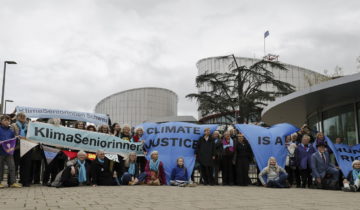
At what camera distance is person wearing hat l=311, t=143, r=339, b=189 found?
10.7 m

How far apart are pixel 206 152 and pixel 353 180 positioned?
4.18m

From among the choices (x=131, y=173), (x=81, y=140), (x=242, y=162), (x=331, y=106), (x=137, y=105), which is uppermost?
(x=137, y=105)

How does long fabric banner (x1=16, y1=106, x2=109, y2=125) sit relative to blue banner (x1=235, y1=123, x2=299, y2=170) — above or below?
above

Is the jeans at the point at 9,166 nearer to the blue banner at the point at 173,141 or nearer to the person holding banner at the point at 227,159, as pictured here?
Answer: the blue banner at the point at 173,141

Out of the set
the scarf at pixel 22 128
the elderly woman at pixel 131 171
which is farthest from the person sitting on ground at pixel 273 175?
the scarf at pixel 22 128

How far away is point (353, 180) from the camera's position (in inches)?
400

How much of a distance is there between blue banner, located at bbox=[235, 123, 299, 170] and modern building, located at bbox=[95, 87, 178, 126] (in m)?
60.8

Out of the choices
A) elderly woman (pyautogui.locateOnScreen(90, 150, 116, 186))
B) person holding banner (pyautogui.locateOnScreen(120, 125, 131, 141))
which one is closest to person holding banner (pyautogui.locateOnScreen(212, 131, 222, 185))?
person holding banner (pyautogui.locateOnScreen(120, 125, 131, 141))

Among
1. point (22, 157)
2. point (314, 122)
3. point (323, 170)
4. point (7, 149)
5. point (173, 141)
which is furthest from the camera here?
point (314, 122)

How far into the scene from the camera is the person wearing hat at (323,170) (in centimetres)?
1068

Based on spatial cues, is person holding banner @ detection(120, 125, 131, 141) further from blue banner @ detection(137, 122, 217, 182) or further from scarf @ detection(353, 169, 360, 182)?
scarf @ detection(353, 169, 360, 182)

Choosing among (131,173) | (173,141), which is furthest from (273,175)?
(131,173)

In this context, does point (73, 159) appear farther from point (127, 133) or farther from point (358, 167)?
point (358, 167)

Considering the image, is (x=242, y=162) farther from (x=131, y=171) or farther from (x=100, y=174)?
(x=100, y=174)
